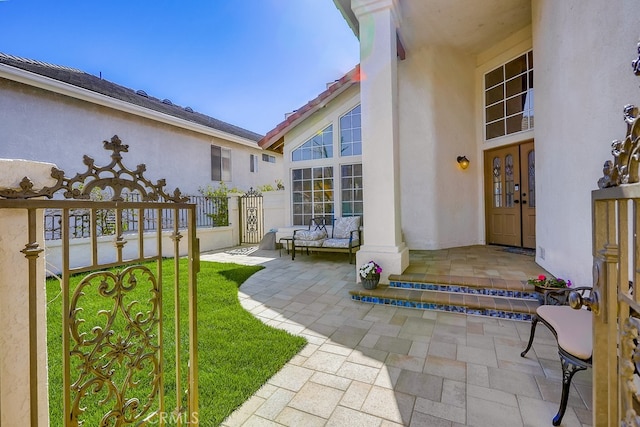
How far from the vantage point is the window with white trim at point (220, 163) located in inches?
411

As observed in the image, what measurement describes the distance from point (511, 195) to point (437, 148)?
1960 mm

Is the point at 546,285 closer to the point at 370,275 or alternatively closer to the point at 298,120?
the point at 370,275

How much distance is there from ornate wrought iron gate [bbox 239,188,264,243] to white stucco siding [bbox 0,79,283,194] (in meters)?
1.89

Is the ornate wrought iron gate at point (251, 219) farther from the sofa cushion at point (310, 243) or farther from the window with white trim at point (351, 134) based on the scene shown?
the window with white trim at point (351, 134)

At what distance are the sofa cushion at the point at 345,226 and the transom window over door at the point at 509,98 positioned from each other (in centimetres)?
374

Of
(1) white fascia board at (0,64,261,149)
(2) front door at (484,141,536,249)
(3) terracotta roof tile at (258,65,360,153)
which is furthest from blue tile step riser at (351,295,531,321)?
(1) white fascia board at (0,64,261,149)

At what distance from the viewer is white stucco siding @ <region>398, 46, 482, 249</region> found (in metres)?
6.16

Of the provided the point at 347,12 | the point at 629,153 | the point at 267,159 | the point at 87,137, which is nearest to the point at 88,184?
the point at 629,153

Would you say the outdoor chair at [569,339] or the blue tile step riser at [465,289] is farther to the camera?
the blue tile step riser at [465,289]

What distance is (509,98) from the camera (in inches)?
238

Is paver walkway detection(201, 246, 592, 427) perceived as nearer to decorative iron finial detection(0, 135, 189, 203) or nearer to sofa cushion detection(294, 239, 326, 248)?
decorative iron finial detection(0, 135, 189, 203)

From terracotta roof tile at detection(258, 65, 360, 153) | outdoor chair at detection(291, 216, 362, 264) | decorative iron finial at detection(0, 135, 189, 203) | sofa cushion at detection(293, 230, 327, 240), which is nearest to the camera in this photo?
decorative iron finial at detection(0, 135, 189, 203)

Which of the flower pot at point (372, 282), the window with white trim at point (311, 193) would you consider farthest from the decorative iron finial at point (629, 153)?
the window with white trim at point (311, 193)

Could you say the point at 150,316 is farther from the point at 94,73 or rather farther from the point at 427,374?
the point at 94,73
